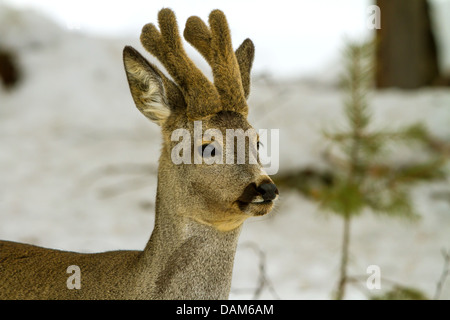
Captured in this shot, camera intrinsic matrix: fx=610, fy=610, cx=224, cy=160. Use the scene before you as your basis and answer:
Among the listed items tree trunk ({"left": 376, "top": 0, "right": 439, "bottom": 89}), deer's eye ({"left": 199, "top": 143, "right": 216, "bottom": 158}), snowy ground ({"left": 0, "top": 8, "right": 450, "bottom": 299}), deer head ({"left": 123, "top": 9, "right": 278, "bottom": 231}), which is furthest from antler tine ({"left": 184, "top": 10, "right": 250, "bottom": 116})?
tree trunk ({"left": 376, "top": 0, "right": 439, "bottom": 89})

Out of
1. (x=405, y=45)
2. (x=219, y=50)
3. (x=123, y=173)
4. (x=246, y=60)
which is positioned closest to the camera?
(x=219, y=50)

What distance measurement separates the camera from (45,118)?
8.06 m

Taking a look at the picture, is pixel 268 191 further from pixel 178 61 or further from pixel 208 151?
pixel 178 61

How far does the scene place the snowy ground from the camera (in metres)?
5.84

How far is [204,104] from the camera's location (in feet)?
8.13

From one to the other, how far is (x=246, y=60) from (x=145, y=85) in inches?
18.9

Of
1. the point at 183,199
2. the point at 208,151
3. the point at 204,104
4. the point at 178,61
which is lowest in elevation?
the point at 183,199

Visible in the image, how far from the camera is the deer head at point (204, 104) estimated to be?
2410mm

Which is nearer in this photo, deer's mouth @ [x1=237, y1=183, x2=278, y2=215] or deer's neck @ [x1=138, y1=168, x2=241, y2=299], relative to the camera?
deer's mouth @ [x1=237, y1=183, x2=278, y2=215]

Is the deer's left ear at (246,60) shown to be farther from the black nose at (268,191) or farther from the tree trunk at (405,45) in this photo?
the tree trunk at (405,45)

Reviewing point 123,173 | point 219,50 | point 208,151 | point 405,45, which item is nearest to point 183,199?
point 208,151

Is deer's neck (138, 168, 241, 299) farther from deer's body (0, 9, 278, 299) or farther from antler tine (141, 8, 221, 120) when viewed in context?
antler tine (141, 8, 221, 120)
